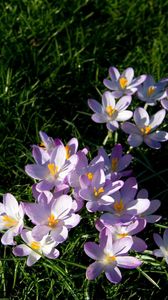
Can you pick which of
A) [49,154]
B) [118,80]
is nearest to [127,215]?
[49,154]

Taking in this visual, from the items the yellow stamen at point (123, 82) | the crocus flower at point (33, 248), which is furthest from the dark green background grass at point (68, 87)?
the yellow stamen at point (123, 82)

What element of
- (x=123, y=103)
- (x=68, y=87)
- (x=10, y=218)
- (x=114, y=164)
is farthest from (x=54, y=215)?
(x=68, y=87)

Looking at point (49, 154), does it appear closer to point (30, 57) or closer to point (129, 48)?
point (30, 57)

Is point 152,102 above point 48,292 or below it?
above

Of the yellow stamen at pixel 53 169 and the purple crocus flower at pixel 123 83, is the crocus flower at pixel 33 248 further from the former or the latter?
the purple crocus flower at pixel 123 83

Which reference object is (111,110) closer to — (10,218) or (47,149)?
(47,149)

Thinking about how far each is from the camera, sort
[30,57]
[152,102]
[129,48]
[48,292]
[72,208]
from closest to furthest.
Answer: [72,208], [48,292], [152,102], [30,57], [129,48]

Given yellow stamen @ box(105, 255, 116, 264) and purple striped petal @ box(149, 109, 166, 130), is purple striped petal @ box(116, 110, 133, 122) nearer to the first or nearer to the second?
purple striped petal @ box(149, 109, 166, 130)

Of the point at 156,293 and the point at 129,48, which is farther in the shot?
the point at 129,48

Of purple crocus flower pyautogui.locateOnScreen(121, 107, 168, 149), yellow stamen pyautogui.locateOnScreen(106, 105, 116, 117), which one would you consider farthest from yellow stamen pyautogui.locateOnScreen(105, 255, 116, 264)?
yellow stamen pyautogui.locateOnScreen(106, 105, 116, 117)
